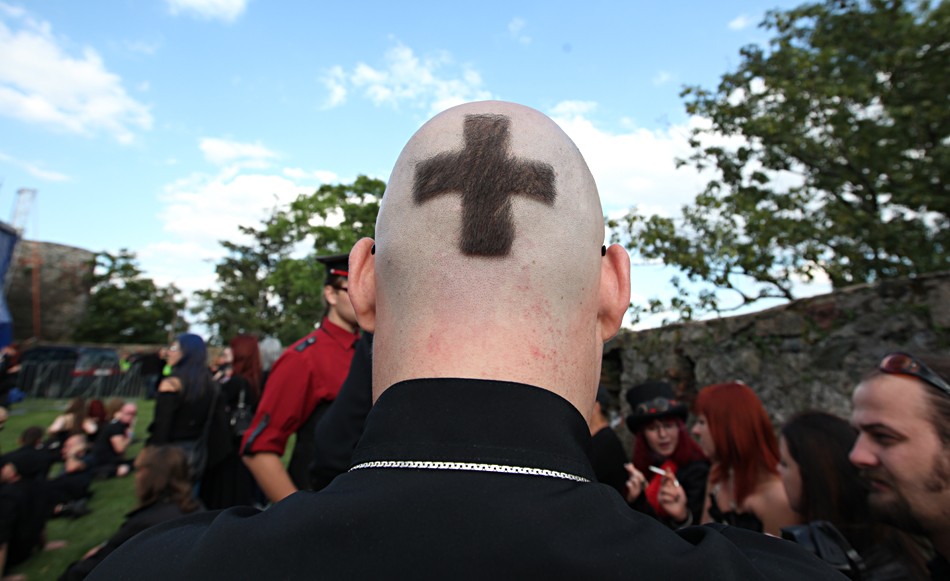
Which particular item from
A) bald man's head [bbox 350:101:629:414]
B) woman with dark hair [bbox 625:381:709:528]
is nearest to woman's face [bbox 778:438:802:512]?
woman with dark hair [bbox 625:381:709:528]

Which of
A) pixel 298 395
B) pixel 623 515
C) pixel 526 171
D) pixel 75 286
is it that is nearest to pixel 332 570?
pixel 623 515

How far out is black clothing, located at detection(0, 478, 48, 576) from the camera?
4.62m

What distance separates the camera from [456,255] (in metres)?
0.94

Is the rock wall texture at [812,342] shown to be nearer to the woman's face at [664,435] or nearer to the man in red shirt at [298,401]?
the woman's face at [664,435]

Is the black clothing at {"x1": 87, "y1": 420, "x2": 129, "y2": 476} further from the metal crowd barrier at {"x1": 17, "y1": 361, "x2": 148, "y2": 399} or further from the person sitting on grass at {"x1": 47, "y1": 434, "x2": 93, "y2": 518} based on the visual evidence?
the metal crowd barrier at {"x1": 17, "y1": 361, "x2": 148, "y2": 399}

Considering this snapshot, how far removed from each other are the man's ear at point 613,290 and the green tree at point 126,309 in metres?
48.9

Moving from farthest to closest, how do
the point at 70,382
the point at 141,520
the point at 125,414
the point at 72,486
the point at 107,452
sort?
the point at 70,382, the point at 125,414, the point at 107,452, the point at 72,486, the point at 141,520

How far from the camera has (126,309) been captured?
42656 millimetres

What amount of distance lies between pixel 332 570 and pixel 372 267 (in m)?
0.59

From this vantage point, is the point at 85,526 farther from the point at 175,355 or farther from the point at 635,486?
the point at 635,486

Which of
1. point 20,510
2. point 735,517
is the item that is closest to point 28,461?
point 20,510

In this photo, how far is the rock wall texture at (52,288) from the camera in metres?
36.3

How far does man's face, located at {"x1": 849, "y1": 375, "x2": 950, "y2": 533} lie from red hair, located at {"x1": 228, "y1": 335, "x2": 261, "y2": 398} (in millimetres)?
5378

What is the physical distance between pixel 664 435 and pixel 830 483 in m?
1.99
